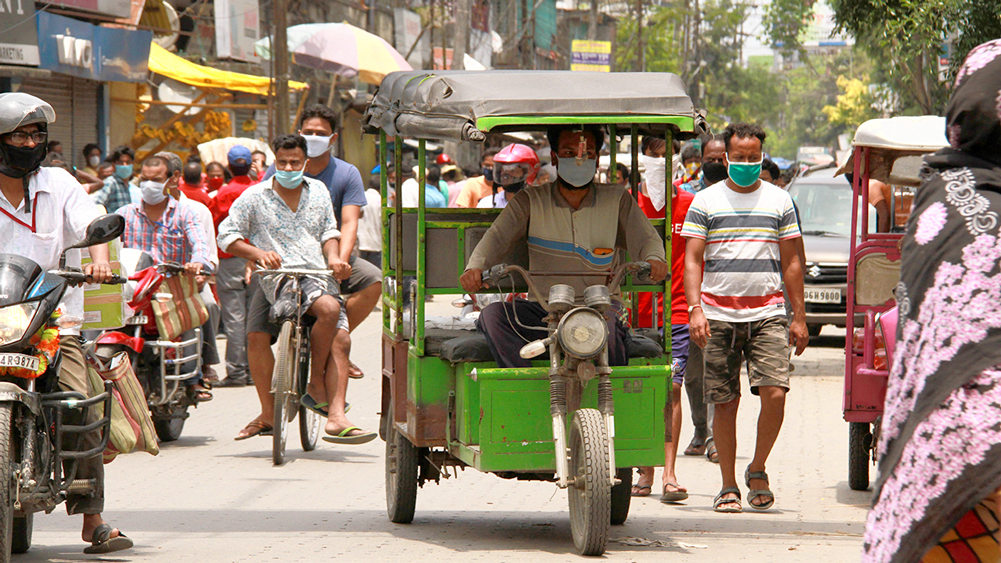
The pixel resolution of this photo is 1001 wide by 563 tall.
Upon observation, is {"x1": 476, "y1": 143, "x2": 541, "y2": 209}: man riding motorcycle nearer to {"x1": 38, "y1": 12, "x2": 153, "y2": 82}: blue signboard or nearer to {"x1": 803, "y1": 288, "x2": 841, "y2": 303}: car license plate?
{"x1": 803, "y1": 288, "x2": 841, "y2": 303}: car license plate

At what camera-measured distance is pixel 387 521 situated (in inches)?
269

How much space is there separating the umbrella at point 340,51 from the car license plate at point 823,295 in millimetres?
9432

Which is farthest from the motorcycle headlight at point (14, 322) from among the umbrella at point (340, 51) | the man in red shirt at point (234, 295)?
the umbrella at point (340, 51)

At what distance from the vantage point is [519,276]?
641 cm

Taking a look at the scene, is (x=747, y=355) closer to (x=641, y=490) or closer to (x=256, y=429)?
(x=641, y=490)

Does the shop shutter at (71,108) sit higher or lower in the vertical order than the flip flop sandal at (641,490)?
higher

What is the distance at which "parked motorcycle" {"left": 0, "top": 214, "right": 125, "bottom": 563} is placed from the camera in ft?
16.9

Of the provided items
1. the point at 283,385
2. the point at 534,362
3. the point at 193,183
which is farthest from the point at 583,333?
the point at 193,183

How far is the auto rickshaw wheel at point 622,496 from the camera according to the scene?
6.38m

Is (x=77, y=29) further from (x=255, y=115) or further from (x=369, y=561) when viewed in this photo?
(x=369, y=561)

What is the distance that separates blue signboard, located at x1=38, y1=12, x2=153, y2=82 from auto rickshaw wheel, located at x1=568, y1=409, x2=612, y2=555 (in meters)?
12.8

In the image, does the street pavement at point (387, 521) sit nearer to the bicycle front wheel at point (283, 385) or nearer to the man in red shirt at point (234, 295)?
the bicycle front wheel at point (283, 385)

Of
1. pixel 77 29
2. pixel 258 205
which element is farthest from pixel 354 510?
pixel 77 29

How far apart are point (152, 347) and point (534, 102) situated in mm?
4566
